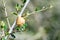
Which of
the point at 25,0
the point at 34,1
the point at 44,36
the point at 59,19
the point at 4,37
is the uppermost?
the point at 34,1

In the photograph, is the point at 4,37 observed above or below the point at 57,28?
below

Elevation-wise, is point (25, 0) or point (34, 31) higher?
point (34, 31)

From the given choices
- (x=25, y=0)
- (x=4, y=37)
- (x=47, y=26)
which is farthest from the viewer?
Result: (x=47, y=26)

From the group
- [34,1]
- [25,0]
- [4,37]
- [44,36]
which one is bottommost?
[4,37]

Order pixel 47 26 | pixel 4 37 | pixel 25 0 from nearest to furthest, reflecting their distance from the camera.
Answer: pixel 4 37, pixel 25 0, pixel 47 26

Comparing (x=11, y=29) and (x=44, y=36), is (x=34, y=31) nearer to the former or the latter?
(x=44, y=36)

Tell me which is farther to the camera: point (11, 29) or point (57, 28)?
point (57, 28)

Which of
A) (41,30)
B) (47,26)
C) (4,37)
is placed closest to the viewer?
(4,37)

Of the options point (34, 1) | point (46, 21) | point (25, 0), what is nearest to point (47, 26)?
point (46, 21)

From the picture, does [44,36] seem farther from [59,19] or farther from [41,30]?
[59,19]
